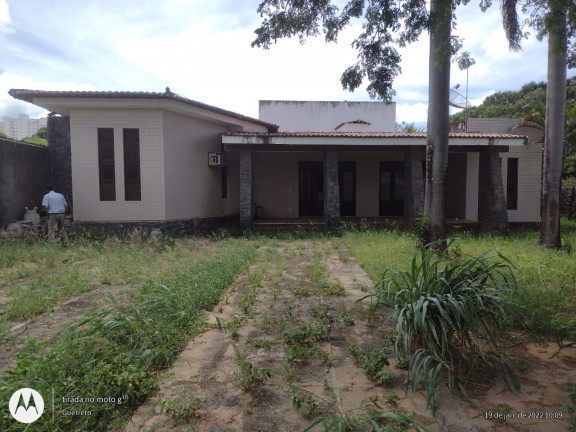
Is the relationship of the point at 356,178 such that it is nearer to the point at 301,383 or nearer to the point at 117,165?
the point at 117,165

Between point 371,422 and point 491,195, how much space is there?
1075cm

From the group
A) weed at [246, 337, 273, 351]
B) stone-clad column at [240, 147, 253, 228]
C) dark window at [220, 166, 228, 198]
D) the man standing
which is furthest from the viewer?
dark window at [220, 166, 228, 198]

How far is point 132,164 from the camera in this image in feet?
32.4

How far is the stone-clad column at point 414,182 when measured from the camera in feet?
36.6

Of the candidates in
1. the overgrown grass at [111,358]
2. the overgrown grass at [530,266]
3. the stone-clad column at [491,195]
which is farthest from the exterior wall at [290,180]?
the overgrown grass at [111,358]

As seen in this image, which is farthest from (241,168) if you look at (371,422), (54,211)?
(371,422)

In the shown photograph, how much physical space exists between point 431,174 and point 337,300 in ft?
10.9

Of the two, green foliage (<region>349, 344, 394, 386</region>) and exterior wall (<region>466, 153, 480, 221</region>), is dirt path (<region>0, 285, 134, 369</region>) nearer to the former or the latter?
green foliage (<region>349, 344, 394, 386</region>)

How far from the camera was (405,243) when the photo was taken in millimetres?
8227

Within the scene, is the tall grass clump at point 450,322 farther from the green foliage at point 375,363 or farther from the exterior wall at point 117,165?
the exterior wall at point 117,165

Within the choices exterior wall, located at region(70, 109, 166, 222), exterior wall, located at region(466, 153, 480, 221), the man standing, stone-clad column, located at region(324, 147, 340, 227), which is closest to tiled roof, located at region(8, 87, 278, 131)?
exterior wall, located at region(70, 109, 166, 222)

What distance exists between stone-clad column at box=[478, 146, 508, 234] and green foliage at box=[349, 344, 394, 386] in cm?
947

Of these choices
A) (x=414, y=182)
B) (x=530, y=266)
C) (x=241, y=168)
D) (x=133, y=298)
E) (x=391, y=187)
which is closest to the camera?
(x=133, y=298)

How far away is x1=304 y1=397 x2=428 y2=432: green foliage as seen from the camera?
211 centimetres
